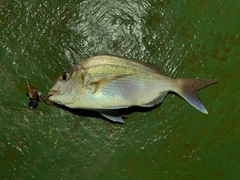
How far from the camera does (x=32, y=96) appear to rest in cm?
306

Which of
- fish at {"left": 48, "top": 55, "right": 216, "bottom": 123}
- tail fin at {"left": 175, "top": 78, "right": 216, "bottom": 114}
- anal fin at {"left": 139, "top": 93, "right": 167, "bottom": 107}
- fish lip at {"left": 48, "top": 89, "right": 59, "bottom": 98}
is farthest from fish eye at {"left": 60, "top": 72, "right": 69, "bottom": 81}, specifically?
tail fin at {"left": 175, "top": 78, "right": 216, "bottom": 114}

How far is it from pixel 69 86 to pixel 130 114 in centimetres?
63

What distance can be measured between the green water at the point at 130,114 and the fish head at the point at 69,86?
0.33m

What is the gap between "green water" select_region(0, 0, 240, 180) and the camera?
3.10 metres

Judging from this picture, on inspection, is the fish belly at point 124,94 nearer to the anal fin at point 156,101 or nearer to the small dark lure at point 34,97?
the anal fin at point 156,101

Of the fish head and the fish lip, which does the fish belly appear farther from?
the fish lip

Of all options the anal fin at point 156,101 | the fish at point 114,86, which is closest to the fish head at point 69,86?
the fish at point 114,86

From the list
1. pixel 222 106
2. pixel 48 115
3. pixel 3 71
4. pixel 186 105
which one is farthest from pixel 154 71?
pixel 3 71

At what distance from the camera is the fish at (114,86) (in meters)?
2.78

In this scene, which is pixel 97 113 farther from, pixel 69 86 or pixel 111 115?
pixel 69 86

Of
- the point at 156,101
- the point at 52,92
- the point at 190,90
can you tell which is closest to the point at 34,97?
the point at 52,92

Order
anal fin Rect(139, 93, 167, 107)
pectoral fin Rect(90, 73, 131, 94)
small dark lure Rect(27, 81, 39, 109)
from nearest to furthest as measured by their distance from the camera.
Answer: pectoral fin Rect(90, 73, 131, 94) → anal fin Rect(139, 93, 167, 107) → small dark lure Rect(27, 81, 39, 109)

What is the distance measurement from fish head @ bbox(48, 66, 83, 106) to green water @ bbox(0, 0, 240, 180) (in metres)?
0.33

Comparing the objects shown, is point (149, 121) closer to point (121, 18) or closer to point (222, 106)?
point (222, 106)
